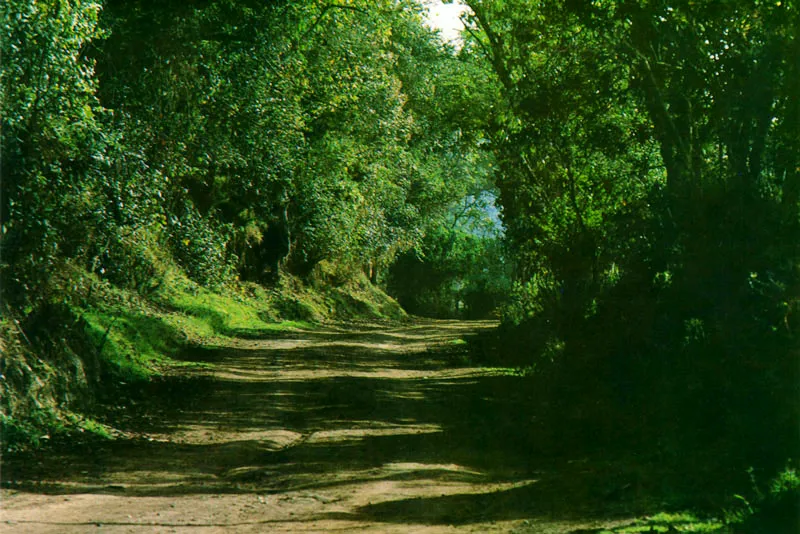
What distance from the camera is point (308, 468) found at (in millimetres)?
10242

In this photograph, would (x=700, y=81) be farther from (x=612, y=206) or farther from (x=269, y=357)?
(x=269, y=357)

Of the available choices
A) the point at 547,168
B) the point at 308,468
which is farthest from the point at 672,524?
the point at 547,168

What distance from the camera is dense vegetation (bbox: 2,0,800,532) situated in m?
10.6

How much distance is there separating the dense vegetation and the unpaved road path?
5.27 feet

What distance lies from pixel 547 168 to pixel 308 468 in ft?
35.8

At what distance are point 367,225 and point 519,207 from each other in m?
20.8

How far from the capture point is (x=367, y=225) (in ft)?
135

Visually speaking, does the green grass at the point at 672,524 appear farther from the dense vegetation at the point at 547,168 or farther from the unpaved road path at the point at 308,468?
the dense vegetation at the point at 547,168

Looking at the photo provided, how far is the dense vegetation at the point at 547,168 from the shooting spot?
10555 millimetres

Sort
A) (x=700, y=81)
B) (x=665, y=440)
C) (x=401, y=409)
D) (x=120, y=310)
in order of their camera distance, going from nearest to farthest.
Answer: (x=665, y=440), (x=700, y=81), (x=401, y=409), (x=120, y=310)

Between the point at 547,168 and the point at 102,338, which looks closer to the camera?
the point at 102,338

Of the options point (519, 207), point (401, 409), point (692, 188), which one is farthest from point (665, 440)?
point (519, 207)

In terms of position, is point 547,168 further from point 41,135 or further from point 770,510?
point 770,510

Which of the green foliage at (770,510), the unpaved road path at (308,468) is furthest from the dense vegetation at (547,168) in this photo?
the unpaved road path at (308,468)
